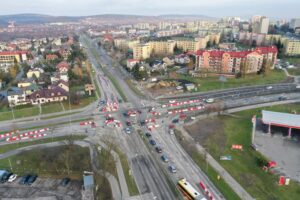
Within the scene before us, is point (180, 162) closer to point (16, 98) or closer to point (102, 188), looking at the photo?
point (102, 188)

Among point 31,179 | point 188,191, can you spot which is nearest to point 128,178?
point 188,191

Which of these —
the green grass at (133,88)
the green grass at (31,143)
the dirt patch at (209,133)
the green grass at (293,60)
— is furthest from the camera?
the green grass at (293,60)

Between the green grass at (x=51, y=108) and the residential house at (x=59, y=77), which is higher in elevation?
the residential house at (x=59, y=77)

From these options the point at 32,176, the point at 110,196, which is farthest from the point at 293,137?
the point at 32,176

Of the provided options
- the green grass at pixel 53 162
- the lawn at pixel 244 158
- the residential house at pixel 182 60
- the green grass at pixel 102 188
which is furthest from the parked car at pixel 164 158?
the residential house at pixel 182 60

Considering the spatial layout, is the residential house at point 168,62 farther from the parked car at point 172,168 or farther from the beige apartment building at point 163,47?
the parked car at point 172,168

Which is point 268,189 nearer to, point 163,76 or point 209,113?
point 209,113
